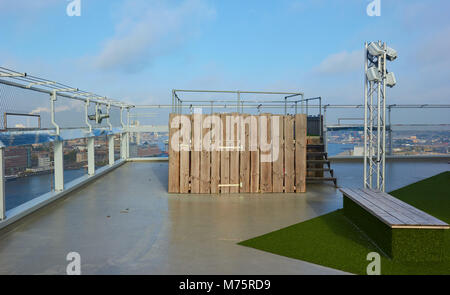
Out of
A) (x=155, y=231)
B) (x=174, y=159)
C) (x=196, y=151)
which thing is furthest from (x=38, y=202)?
(x=196, y=151)

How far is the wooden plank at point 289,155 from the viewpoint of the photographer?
8922 mm

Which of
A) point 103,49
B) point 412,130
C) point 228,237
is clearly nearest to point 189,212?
point 228,237

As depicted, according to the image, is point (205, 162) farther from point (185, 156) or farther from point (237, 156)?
point (237, 156)

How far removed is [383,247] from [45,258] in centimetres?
458

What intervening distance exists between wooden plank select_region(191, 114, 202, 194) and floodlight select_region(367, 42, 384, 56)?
4.44 m

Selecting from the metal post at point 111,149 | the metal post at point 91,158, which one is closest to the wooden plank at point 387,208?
the metal post at point 91,158

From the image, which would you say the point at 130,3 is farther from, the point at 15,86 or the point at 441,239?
the point at 441,239

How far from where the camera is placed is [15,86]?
5891 mm

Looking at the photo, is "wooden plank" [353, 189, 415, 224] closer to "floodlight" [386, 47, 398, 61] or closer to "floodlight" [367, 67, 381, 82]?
"floodlight" [367, 67, 381, 82]

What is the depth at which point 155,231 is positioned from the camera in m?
5.53

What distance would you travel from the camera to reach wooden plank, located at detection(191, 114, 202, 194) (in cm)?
876

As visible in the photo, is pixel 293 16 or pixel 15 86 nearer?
pixel 15 86

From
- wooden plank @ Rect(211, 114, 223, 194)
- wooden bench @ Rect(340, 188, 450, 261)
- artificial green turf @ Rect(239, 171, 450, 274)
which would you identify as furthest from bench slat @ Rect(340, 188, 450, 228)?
wooden plank @ Rect(211, 114, 223, 194)
